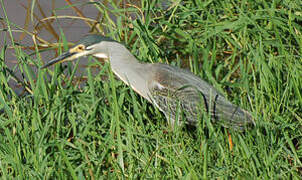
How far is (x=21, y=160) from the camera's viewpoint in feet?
11.8

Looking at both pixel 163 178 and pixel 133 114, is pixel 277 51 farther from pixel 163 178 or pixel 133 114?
pixel 163 178

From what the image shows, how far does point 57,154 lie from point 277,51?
210 cm

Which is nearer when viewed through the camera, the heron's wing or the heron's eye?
the heron's wing

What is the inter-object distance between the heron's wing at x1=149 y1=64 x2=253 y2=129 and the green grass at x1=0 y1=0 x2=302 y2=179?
103 millimetres

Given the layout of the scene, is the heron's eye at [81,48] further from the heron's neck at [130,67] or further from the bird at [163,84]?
the heron's neck at [130,67]

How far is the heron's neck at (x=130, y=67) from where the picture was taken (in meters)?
4.35

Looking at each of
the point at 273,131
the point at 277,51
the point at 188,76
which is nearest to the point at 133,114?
the point at 188,76

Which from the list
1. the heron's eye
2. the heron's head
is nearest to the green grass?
the heron's head

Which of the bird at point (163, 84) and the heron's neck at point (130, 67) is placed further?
the heron's neck at point (130, 67)

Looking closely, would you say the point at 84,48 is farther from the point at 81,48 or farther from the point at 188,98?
the point at 188,98

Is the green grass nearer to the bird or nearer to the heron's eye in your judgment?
the bird

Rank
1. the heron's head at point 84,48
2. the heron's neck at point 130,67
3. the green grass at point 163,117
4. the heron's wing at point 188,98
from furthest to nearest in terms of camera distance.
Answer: the heron's neck at point 130,67, the heron's head at point 84,48, the heron's wing at point 188,98, the green grass at point 163,117

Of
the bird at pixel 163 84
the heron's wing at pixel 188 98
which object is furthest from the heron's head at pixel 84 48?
the heron's wing at pixel 188 98

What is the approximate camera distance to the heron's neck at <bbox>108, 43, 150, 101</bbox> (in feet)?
14.3
